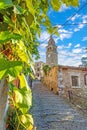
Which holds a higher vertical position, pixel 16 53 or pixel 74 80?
pixel 74 80

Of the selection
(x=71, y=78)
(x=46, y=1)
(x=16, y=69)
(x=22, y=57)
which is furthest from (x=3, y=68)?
(x=71, y=78)

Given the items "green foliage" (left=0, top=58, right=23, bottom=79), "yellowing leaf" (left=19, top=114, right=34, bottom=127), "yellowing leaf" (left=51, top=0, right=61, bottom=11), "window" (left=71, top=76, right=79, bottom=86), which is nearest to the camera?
"green foliage" (left=0, top=58, right=23, bottom=79)

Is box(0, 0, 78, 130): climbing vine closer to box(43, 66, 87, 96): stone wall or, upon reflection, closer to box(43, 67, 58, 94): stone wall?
box(43, 66, 87, 96): stone wall

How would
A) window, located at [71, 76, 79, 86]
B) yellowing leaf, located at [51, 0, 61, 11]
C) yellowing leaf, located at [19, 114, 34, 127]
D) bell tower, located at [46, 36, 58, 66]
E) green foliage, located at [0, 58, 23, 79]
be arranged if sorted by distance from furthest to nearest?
bell tower, located at [46, 36, 58, 66] < window, located at [71, 76, 79, 86] < yellowing leaf, located at [51, 0, 61, 11] < yellowing leaf, located at [19, 114, 34, 127] < green foliage, located at [0, 58, 23, 79]

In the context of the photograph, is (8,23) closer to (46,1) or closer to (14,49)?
(14,49)

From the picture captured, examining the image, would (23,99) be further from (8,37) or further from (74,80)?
(74,80)

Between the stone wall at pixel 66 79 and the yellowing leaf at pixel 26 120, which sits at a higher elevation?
the stone wall at pixel 66 79

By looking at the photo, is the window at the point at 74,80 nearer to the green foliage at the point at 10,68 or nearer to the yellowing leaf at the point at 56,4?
the yellowing leaf at the point at 56,4

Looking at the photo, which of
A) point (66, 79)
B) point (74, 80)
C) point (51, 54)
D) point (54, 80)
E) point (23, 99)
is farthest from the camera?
point (51, 54)

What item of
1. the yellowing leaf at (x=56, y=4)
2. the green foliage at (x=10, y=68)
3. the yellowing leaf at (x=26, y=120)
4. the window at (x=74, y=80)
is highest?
the window at (x=74, y=80)

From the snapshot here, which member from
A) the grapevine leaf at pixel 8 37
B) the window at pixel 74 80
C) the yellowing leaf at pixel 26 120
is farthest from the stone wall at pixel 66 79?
the grapevine leaf at pixel 8 37

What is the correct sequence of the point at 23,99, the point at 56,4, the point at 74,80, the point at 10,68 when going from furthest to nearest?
the point at 74,80
the point at 56,4
the point at 23,99
the point at 10,68

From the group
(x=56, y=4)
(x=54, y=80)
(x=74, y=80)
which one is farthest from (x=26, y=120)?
(x=54, y=80)

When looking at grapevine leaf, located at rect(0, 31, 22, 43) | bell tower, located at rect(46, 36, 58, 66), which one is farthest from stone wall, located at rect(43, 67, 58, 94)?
bell tower, located at rect(46, 36, 58, 66)
